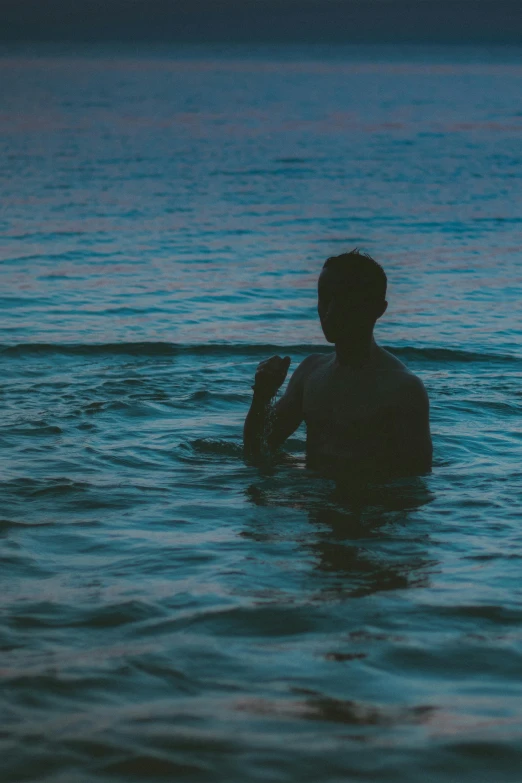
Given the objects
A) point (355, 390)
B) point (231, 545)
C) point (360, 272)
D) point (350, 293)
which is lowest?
point (231, 545)

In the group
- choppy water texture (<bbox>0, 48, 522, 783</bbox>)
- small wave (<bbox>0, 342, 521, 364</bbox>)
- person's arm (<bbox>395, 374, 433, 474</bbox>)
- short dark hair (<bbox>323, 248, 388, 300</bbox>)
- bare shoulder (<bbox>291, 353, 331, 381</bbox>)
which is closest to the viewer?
choppy water texture (<bbox>0, 48, 522, 783</bbox>)

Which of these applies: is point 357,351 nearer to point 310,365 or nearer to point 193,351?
point 310,365

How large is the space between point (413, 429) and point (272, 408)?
0.93 metres

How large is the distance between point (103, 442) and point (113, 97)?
6913cm

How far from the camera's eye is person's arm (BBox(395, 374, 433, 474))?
18.5 ft

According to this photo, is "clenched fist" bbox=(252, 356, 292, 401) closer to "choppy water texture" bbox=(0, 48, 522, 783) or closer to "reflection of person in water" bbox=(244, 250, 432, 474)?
"reflection of person in water" bbox=(244, 250, 432, 474)

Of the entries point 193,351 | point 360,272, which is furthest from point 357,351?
point 193,351

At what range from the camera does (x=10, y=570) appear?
15.6 feet

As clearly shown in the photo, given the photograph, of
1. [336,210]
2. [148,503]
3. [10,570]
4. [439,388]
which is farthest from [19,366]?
[336,210]

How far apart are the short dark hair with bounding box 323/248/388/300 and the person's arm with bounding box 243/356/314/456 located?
22.9 inches

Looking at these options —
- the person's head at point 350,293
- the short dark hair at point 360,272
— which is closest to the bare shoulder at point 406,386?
the person's head at point 350,293

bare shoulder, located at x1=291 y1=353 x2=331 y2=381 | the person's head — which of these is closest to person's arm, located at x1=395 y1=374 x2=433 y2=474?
the person's head

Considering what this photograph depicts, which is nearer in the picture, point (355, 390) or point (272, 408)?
point (355, 390)

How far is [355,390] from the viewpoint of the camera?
18.9 feet
